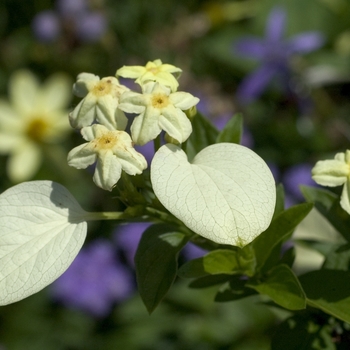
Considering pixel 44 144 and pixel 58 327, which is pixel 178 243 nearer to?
pixel 58 327

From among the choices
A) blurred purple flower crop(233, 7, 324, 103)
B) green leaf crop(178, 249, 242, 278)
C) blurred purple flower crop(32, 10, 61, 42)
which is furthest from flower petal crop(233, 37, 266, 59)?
green leaf crop(178, 249, 242, 278)

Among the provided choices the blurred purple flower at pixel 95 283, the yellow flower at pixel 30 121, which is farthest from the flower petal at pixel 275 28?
the blurred purple flower at pixel 95 283

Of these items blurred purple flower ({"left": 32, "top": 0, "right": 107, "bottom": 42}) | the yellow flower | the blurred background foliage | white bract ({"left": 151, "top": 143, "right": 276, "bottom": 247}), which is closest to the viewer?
white bract ({"left": 151, "top": 143, "right": 276, "bottom": 247})

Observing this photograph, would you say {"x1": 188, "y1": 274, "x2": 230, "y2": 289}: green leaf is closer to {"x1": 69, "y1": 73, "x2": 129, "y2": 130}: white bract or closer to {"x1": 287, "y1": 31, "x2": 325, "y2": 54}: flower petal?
{"x1": 69, "y1": 73, "x2": 129, "y2": 130}: white bract

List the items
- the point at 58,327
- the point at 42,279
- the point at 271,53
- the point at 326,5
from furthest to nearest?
1. the point at 326,5
2. the point at 271,53
3. the point at 58,327
4. the point at 42,279

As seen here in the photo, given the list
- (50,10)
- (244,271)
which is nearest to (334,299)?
(244,271)

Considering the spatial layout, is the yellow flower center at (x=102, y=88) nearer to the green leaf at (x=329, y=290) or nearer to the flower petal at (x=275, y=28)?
the green leaf at (x=329, y=290)
